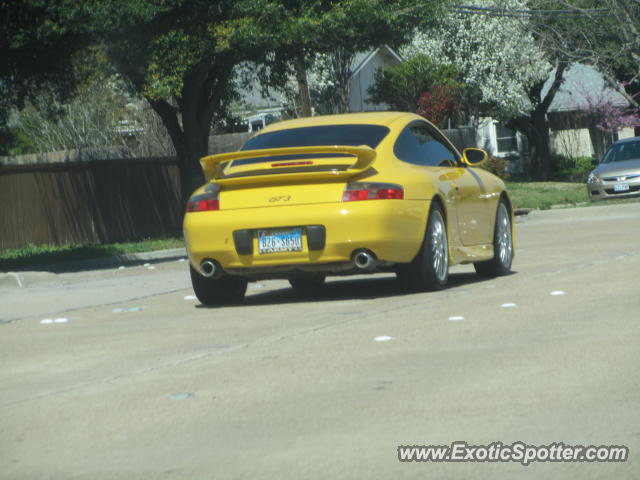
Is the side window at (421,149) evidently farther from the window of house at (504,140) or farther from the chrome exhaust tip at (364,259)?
the window of house at (504,140)

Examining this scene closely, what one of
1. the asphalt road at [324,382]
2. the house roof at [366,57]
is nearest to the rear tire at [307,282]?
the asphalt road at [324,382]

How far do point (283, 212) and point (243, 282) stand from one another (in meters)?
1.24

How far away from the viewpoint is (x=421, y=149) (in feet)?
35.4

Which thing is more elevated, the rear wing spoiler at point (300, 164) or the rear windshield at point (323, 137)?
the rear windshield at point (323, 137)

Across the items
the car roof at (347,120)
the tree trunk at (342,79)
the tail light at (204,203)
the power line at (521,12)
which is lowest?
the tail light at (204,203)

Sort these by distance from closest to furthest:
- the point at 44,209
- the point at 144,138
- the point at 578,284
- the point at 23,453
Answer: the point at 23,453 → the point at 578,284 → the point at 44,209 → the point at 144,138

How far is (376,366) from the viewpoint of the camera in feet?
21.7

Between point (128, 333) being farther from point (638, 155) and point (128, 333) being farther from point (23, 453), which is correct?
point (638, 155)

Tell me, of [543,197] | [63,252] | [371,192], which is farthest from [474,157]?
[543,197]

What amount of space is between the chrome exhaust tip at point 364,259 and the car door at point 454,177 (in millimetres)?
1103

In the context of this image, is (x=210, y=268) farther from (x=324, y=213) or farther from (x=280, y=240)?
(x=324, y=213)

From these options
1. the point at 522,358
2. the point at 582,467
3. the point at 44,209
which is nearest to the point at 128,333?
the point at 522,358

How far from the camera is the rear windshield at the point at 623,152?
29406 millimetres

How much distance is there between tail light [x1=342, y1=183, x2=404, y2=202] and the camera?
958 cm
